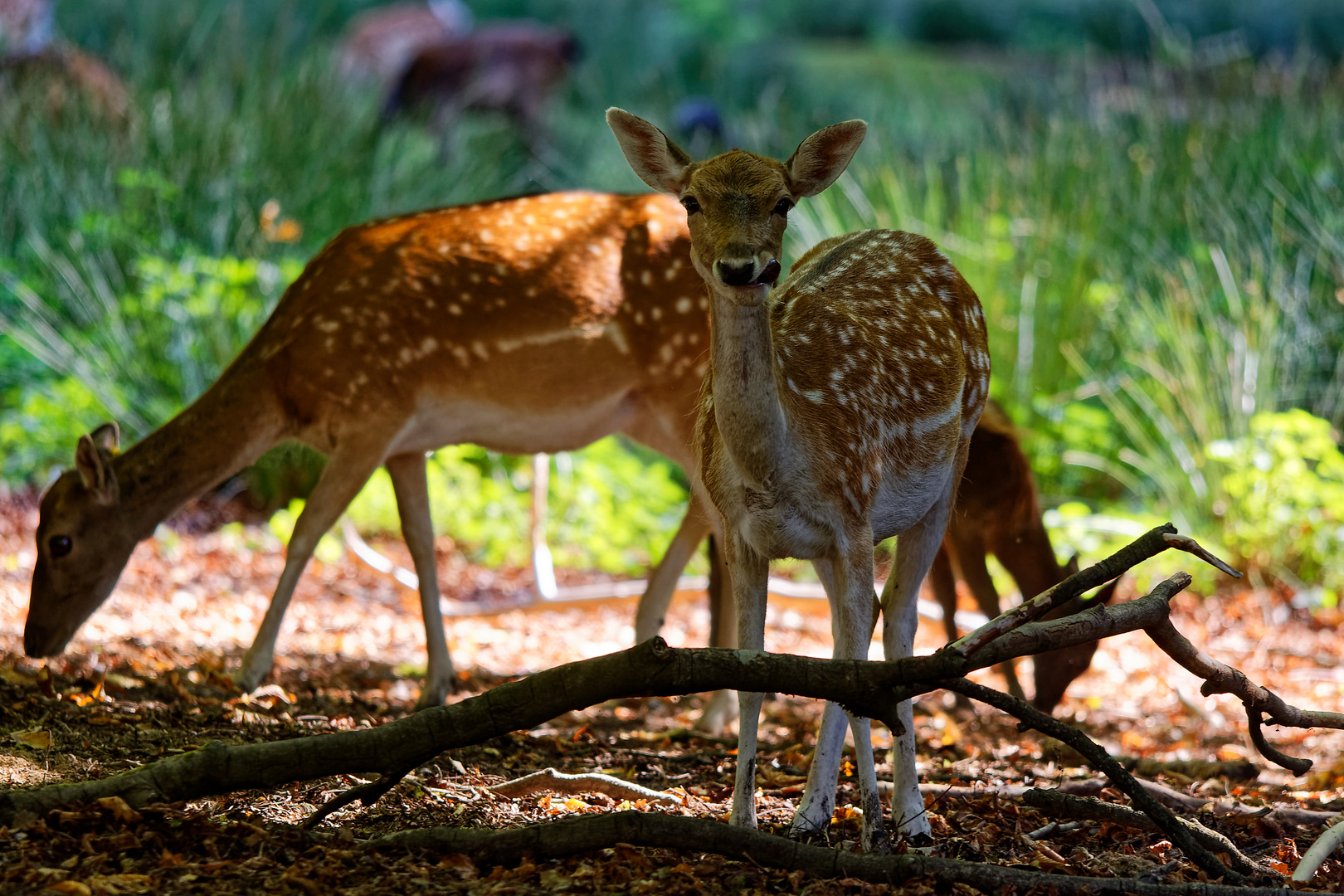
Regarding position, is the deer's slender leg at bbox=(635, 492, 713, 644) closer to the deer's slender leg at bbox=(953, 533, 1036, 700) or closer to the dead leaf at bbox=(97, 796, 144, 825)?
the deer's slender leg at bbox=(953, 533, 1036, 700)

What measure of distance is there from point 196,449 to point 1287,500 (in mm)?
4980

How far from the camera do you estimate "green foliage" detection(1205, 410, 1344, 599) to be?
6.14 meters

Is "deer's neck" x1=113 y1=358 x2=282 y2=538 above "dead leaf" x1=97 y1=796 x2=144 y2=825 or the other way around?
above

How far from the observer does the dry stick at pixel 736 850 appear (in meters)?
2.44

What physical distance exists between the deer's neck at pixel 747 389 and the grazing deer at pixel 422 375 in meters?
1.75

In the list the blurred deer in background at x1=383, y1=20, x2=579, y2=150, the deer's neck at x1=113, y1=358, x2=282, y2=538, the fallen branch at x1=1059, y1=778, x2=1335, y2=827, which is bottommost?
the fallen branch at x1=1059, y1=778, x2=1335, y2=827

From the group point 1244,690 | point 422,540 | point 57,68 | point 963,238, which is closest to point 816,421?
point 1244,690

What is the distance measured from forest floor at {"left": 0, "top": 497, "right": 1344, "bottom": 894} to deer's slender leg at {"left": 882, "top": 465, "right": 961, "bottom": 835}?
127mm

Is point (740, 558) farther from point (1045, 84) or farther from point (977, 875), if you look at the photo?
point (1045, 84)

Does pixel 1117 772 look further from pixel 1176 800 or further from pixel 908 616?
pixel 1176 800

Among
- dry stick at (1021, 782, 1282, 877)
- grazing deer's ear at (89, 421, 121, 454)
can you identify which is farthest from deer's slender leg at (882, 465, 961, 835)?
grazing deer's ear at (89, 421, 121, 454)

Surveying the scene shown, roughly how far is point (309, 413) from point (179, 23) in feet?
28.3

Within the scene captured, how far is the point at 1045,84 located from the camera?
14164mm

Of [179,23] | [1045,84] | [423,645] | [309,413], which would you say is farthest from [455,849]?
[1045,84]
